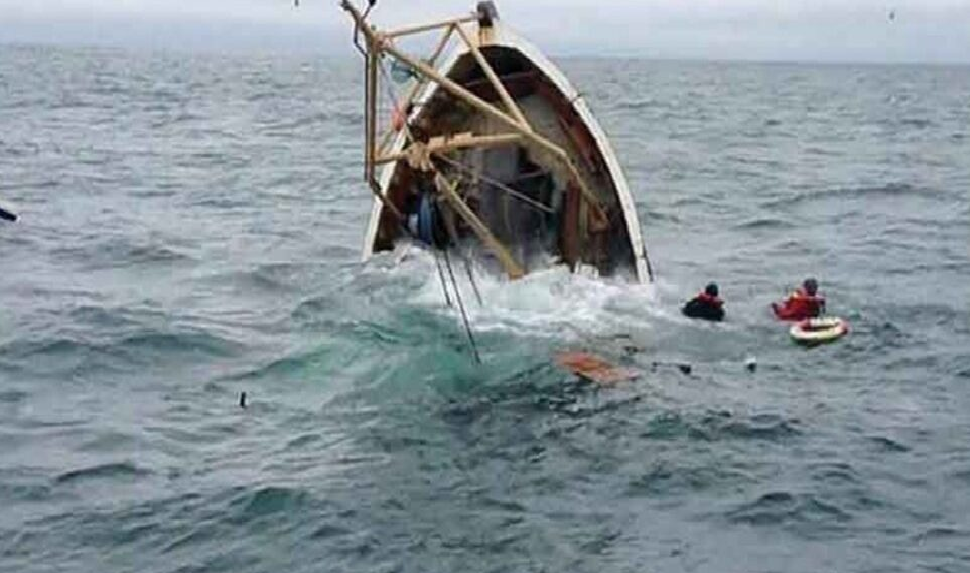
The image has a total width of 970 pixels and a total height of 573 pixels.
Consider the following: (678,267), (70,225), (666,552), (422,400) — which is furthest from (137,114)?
(666,552)

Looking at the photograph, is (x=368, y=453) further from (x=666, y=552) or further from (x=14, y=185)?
(x=14, y=185)

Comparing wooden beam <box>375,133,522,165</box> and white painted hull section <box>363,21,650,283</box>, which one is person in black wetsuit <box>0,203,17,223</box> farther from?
wooden beam <box>375,133,522,165</box>

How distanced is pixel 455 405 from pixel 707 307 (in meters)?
5.73

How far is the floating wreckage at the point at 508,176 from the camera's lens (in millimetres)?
22312

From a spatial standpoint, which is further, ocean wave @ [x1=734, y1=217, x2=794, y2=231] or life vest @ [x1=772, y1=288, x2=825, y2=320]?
ocean wave @ [x1=734, y1=217, x2=794, y2=231]

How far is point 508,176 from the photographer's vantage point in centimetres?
2403

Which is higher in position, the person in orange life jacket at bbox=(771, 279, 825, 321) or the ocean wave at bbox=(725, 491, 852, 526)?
the person in orange life jacket at bbox=(771, 279, 825, 321)

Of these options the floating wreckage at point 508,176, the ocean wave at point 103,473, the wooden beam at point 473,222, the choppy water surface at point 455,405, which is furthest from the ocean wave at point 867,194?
the ocean wave at point 103,473

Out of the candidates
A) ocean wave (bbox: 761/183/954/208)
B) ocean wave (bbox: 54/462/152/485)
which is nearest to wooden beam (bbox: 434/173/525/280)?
ocean wave (bbox: 54/462/152/485)

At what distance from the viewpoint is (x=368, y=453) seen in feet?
52.6

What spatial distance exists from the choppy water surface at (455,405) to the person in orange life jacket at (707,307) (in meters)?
0.30

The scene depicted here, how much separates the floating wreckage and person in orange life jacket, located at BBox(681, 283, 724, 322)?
1113mm

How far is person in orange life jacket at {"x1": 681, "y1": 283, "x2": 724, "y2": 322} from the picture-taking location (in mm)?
21688

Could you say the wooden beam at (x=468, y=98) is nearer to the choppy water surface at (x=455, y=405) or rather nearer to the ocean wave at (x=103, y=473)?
the choppy water surface at (x=455, y=405)
